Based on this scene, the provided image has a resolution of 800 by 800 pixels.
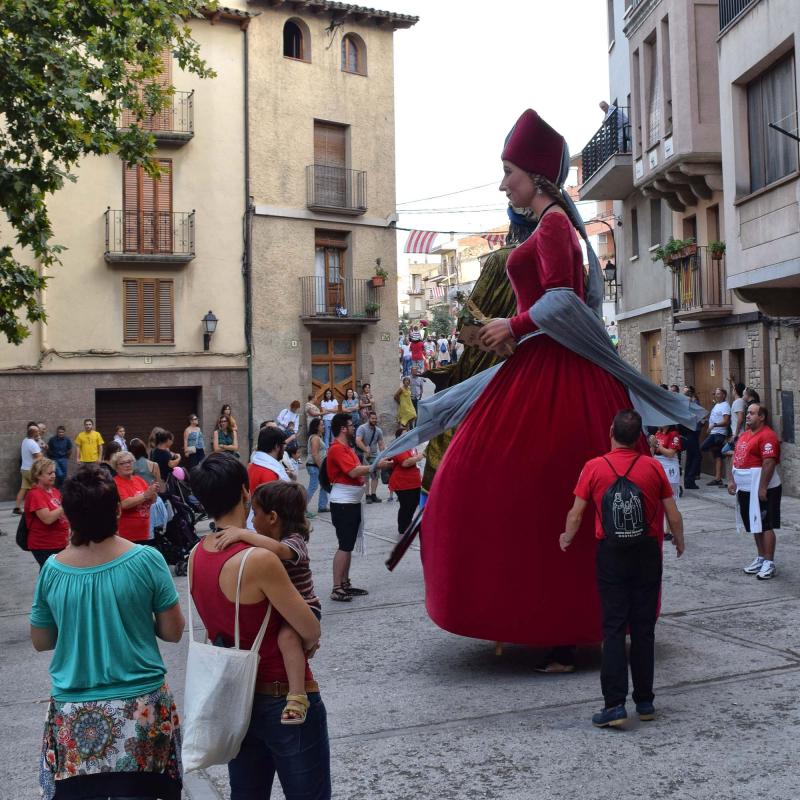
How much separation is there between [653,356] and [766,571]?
14.2m

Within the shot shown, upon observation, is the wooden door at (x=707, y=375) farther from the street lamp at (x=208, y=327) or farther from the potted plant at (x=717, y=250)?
the street lamp at (x=208, y=327)

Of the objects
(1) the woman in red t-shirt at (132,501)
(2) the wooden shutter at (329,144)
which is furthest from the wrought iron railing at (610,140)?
(1) the woman in red t-shirt at (132,501)

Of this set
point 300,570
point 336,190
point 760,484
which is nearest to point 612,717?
point 300,570

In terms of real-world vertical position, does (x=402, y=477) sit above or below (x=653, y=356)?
below

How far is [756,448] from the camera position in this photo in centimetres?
886

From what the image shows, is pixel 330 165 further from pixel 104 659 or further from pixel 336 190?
pixel 104 659

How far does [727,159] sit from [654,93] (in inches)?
198

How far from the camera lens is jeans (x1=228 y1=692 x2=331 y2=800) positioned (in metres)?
3.00

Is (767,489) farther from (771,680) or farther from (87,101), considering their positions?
(87,101)

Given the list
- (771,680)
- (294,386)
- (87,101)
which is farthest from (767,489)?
(294,386)

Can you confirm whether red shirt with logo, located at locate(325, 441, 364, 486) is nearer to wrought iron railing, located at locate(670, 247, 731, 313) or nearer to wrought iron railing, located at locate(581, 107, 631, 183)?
wrought iron railing, located at locate(670, 247, 731, 313)

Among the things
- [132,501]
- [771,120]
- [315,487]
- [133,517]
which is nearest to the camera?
[132,501]

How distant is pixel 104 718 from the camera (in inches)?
122

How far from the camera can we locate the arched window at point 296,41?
86.0 ft
